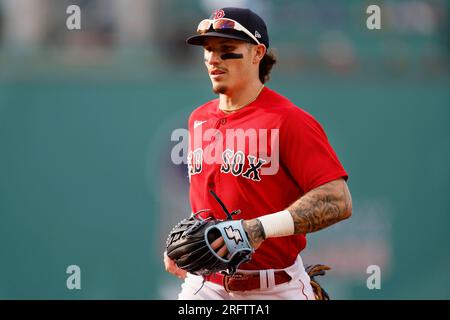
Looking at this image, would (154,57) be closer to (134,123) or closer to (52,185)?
(134,123)

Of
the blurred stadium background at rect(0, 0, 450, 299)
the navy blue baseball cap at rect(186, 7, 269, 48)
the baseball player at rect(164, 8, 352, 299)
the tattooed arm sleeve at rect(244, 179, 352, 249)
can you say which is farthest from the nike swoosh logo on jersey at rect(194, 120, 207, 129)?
the blurred stadium background at rect(0, 0, 450, 299)

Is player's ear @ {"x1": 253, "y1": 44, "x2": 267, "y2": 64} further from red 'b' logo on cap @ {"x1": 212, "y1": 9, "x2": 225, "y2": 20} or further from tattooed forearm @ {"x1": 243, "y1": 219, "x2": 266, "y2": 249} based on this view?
tattooed forearm @ {"x1": 243, "y1": 219, "x2": 266, "y2": 249}

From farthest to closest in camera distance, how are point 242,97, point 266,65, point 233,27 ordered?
1. point 266,65
2. point 242,97
3. point 233,27

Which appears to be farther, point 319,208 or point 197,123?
point 197,123

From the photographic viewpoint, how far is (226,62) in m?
4.31

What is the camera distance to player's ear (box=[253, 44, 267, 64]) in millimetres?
4426

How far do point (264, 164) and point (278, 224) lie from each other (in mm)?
354

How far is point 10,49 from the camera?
10.5m

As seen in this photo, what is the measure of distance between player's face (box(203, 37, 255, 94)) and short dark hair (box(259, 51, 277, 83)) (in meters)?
0.23

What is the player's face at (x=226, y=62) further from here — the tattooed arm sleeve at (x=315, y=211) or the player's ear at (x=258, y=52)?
the tattooed arm sleeve at (x=315, y=211)

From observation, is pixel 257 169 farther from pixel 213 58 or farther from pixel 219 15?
pixel 219 15

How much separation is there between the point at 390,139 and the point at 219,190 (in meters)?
6.01

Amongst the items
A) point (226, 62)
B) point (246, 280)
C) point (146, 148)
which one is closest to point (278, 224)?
point (246, 280)

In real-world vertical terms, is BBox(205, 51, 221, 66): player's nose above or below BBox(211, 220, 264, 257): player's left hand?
above
